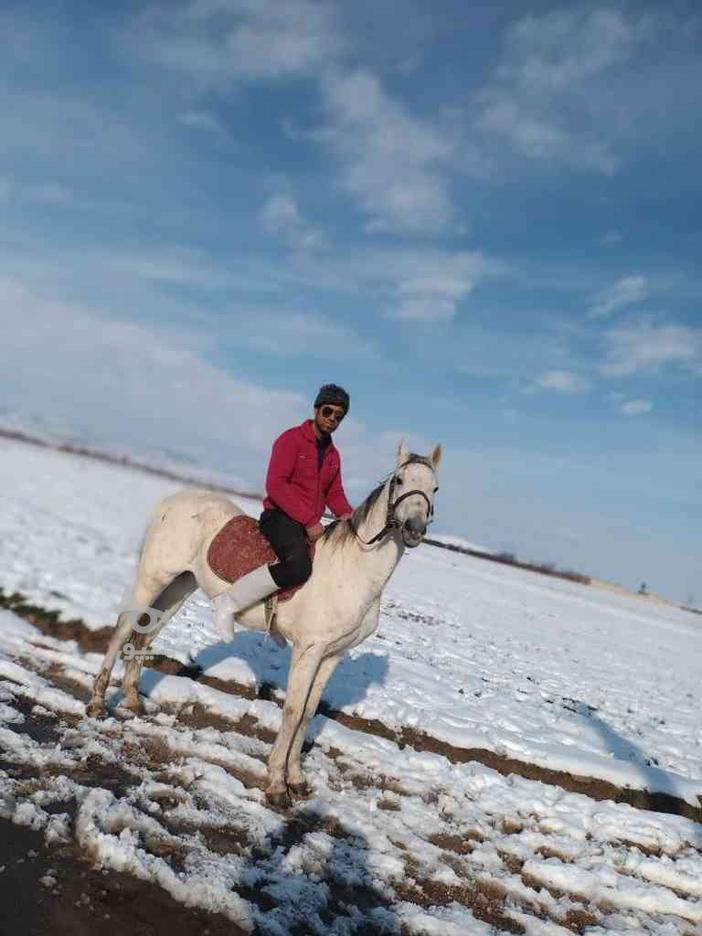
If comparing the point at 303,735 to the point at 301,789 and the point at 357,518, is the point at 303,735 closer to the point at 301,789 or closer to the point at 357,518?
the point at 301,789

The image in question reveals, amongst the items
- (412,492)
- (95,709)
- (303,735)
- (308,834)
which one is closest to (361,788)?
(303,735)

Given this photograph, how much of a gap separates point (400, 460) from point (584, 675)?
10.5 metres

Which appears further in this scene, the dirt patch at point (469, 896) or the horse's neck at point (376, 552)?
the horse's neck at point (376, 552)

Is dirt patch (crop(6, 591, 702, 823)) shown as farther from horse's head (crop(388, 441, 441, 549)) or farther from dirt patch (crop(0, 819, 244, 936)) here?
dirt patch (crop(0, 819, 244, 936))

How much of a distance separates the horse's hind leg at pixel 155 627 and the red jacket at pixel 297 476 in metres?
1.86

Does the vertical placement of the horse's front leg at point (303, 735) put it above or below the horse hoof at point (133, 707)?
above

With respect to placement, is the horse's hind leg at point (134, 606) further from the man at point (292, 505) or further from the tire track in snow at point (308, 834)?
the man at point (292, 505)

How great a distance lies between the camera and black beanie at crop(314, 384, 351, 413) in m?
6.18

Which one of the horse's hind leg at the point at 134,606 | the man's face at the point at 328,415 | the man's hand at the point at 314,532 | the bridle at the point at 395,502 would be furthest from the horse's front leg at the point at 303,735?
the man's face at the point at 328,415

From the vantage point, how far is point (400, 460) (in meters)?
5.73

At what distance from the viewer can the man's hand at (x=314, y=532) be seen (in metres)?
6.30

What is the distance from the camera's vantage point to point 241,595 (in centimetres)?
630

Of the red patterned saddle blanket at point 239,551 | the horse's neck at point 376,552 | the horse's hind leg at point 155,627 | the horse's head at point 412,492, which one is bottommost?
the horse's hind leg at point 155,627

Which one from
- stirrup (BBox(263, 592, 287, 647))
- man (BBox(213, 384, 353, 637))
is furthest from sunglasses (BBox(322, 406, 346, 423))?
stirrup (BBox(263, 592, 287, 647))
